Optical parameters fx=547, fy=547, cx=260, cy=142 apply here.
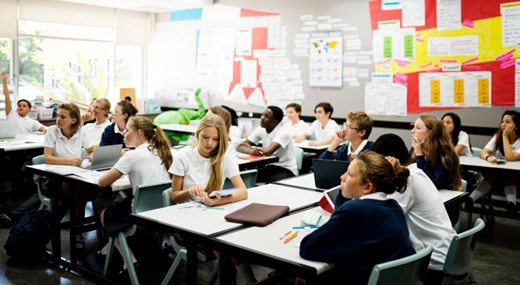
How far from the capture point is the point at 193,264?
2623 mm

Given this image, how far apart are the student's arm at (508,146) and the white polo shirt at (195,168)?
3.12 m

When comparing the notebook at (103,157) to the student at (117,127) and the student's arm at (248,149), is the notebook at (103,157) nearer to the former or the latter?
the student at (117,127)

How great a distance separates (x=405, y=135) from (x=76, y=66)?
551 cm

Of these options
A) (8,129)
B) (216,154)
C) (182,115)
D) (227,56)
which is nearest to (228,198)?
(216,154)

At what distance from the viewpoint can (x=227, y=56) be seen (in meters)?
8.93

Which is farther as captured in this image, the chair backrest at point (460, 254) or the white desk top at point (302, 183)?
the white desk top at point (302, 183)

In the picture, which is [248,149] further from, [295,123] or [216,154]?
[295,123]

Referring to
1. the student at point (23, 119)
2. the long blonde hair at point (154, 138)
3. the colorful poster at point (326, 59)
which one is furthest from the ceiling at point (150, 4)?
the long blonde hair at point (154, 138)

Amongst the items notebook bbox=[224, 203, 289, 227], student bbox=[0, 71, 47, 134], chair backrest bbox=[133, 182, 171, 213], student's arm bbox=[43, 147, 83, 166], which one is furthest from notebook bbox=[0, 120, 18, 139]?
notebook bbox=[224, 203, 289, 227]

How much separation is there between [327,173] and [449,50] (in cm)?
375

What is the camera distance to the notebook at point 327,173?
3.56m

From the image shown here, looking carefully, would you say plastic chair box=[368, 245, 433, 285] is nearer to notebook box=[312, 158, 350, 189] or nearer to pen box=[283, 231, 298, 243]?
pen box=[283, 231, 298, 243]

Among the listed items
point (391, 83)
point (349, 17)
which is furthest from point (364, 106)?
point (349, 17)

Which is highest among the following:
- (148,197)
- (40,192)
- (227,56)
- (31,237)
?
(227,56)
